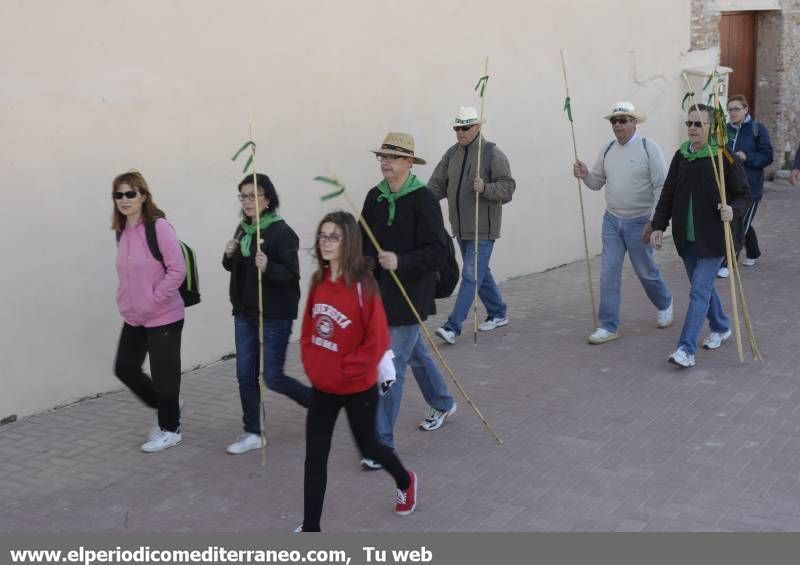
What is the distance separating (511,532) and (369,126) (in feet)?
16.8

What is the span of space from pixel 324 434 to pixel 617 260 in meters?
4.31

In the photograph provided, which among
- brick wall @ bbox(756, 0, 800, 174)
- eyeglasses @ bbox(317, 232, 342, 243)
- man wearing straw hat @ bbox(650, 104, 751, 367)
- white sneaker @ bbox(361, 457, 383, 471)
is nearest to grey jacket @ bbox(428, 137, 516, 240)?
man wearing straw hat @ bbox(650, 104, 751, 367)

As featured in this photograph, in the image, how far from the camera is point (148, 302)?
663cm

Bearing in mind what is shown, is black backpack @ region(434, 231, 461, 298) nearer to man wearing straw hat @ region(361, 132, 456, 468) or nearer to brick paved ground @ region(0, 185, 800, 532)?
man wearing straw hat @ region(361, 132, 456, 468)

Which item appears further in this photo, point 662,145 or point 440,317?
point 662,145

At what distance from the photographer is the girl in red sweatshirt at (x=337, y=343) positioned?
527cm

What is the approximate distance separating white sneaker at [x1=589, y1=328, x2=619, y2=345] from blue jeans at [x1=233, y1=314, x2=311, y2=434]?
3.00 metres

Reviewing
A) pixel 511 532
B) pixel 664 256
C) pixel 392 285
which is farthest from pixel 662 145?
pixel 511 532

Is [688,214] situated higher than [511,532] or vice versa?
[688,214]

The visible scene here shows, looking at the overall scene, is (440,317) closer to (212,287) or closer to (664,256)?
(212,287)

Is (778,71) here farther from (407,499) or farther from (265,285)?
(407,499)

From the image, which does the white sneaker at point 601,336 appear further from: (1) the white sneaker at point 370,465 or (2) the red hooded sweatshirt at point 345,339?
(2) the red hooded sweatshirt at point 345,339

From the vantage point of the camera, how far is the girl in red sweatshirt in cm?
527

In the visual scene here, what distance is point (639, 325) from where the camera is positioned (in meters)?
9.64
